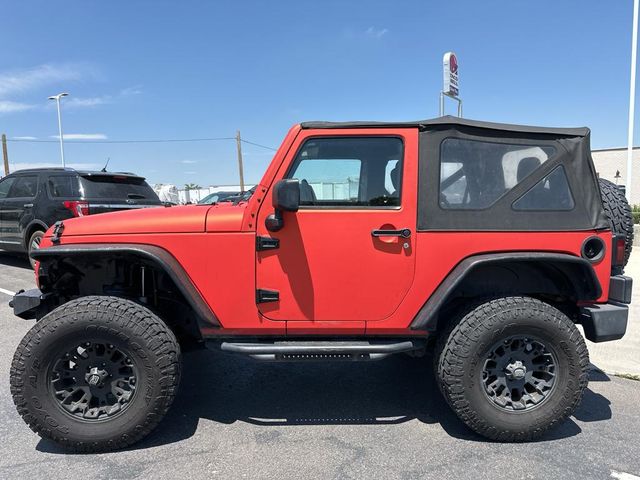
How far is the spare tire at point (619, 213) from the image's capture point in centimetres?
311

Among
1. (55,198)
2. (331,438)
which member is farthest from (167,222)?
(55,198)

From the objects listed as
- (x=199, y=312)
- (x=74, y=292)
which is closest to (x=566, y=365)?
(x=199, y=312)

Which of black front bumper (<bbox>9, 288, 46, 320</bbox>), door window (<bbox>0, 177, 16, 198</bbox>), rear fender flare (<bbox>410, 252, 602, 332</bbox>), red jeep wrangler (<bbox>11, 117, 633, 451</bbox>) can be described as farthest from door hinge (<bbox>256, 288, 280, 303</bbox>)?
door window (<bbox>0, 177, 16, 198</bbox>)

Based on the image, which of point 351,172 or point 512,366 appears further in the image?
point 351,172

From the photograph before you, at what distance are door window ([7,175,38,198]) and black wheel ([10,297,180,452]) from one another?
21.1 feet

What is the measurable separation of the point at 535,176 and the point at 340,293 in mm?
1479

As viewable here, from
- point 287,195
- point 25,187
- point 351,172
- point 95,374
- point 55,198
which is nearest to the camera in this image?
point 287,195

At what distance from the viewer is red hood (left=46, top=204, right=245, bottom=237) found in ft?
9.24

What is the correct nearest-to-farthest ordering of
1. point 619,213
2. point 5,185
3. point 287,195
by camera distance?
point 287,195
point 619,213
point 5,185

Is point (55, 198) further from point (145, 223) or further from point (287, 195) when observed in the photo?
point (287, 195)

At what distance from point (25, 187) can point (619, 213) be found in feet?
29.7

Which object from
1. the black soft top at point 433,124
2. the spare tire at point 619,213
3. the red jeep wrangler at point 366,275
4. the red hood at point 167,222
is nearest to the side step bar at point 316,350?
the red jeep wrangler at point 366,275

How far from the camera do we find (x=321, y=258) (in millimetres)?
2785

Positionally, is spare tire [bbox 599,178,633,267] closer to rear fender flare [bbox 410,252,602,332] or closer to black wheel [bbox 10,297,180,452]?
rear fender flare [bbox 410,252,602,332]
